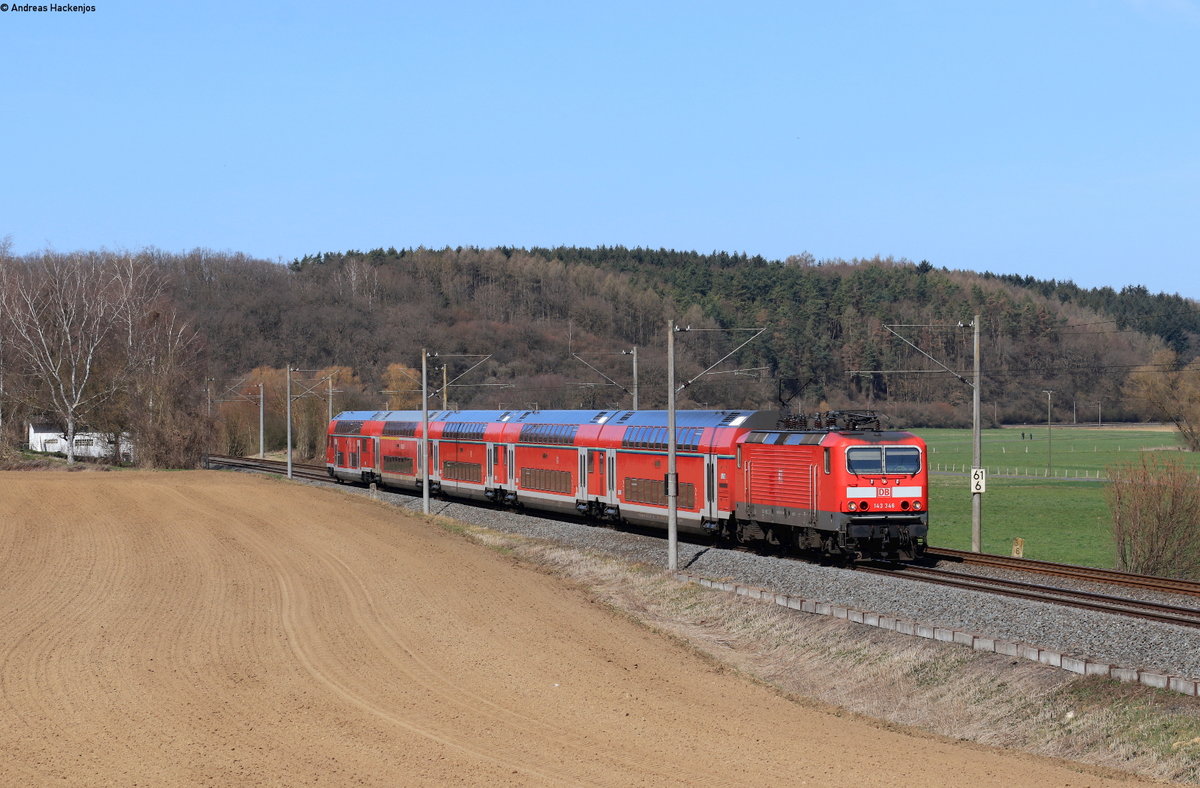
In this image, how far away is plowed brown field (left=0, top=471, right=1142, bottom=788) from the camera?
53.5 ft

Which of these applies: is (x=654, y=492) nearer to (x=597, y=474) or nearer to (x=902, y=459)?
(x=597, y=474)

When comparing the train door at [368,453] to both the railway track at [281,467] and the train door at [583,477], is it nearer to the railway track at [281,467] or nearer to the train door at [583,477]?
the railway track at [281,467]

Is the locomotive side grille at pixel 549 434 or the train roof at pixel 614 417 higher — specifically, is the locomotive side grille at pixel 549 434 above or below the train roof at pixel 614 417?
below

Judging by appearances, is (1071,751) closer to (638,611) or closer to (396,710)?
(396,710)

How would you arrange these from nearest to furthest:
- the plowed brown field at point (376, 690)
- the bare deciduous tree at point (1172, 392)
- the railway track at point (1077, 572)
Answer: the plowed brown field at point (376, 690) → the railway track at point (1077, 572) → the bare deciduous tree at point (1172, 392)

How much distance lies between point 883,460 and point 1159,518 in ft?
33.3

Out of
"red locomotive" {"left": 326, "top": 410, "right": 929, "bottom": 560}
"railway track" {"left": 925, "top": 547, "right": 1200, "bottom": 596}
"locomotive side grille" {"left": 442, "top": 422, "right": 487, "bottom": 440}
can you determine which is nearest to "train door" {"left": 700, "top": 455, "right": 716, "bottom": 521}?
"red locomotive" {"left": 326, "top": 410, "right": 929, "bottom": 560}

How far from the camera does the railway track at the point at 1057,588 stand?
24797 millimetres

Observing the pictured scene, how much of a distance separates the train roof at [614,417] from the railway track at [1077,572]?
20.9 ft

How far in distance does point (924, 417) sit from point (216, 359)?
294 feet

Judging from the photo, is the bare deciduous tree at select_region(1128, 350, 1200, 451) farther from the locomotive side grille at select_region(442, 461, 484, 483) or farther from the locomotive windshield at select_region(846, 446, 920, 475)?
the locomotive windshield at select_region(846, 446, 920, 475)

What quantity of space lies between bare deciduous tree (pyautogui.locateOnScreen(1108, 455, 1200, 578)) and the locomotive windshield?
864 cm

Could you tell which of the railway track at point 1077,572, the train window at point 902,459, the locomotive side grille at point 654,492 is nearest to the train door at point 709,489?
the locomotive side grille at point 654,492

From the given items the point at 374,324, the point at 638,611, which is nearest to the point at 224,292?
the point at 374,324
